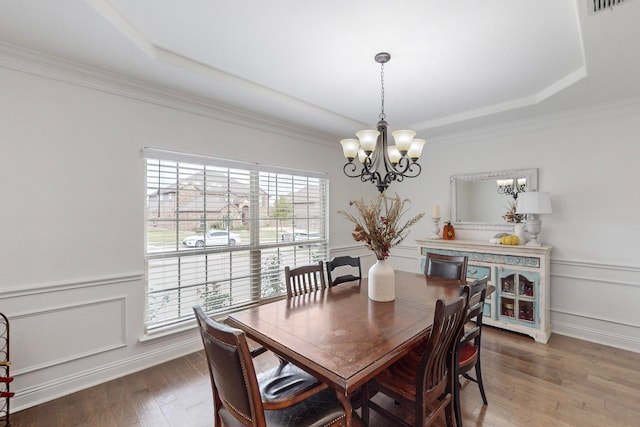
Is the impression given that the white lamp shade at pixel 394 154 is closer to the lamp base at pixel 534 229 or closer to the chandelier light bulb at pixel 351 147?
the chandelier light bulb at pixel 351 147

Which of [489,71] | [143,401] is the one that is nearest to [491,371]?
[489,71]

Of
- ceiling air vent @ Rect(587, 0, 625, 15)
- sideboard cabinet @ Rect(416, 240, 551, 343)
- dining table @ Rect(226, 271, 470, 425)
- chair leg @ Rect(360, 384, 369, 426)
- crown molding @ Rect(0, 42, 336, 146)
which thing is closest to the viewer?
dining table @ Rect(226, 271, 470, 425)

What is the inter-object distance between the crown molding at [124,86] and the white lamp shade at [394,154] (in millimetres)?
1751

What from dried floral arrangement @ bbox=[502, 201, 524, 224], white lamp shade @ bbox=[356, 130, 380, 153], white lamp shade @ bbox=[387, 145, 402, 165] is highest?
white lamp shade @ bbox=[356, 130, 380, 153]

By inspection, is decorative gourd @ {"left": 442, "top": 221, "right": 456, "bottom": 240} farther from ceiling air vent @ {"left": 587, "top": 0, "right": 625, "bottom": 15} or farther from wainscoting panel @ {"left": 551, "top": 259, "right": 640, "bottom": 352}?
ceiling air vent @ {"left": 587, "top": 0, "right": 625, "bottom": 15}

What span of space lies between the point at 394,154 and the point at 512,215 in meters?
2.36

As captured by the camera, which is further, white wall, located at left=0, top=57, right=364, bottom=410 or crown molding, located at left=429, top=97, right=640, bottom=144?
Result: crown molding, located at left=429, top=97, right=640, bottom=144

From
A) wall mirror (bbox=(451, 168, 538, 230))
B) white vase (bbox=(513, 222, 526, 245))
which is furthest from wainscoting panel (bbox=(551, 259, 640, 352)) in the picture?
wall mirror (bbox=(451, 168, 538, 230))

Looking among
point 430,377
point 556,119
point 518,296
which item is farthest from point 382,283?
point 556,119

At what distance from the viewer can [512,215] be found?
370cm

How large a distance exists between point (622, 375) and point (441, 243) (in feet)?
6.52

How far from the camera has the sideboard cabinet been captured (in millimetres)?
3168

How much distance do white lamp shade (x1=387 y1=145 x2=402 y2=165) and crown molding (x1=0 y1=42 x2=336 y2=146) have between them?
1.75 m

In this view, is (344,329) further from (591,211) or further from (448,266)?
(591,211)
